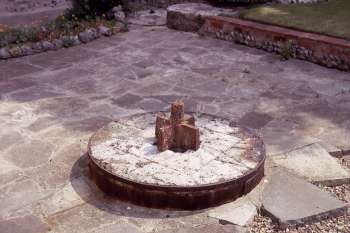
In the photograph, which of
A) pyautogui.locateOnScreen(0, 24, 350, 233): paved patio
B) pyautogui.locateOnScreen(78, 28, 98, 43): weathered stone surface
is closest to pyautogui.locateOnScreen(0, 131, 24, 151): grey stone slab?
pyautogui.locateOnScreen(0, 24, 350, 233): paved patio

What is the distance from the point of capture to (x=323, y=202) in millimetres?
3414

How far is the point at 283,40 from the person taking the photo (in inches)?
264

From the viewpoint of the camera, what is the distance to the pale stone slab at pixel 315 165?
3.76 metres

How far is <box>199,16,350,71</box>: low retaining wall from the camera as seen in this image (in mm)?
6148

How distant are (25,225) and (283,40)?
4.54m

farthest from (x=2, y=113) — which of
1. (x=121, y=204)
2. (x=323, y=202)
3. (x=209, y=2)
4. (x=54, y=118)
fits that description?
(x=209, y=2)

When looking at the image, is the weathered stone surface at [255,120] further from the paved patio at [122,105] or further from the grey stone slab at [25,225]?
the grey stone slab at [25,225]

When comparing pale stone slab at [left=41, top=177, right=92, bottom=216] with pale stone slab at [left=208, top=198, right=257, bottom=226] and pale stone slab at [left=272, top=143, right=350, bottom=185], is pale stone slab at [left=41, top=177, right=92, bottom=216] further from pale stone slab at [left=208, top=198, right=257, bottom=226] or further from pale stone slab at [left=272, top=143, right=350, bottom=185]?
pale stone slab at [left=272, top=143, right=350, bottom=185]

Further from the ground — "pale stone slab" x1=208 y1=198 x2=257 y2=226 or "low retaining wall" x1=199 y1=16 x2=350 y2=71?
"low retaining wall" x1=199 y1=16 x2=350 y2=71

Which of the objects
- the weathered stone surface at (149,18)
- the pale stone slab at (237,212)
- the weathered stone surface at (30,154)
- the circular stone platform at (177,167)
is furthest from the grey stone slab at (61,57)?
the pale stone slab at (237,212)

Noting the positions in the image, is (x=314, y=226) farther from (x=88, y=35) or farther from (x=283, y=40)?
(x=88, y=35)

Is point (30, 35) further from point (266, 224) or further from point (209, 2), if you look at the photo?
point (266, 224)

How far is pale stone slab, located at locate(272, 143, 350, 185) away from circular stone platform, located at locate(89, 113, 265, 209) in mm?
336

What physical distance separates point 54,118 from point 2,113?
548 millimetres
